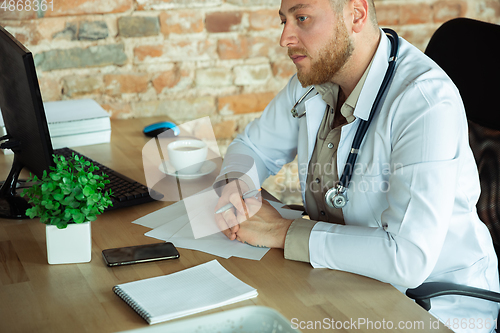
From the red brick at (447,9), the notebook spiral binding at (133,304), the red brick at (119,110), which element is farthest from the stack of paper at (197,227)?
the red brick at (447,9)

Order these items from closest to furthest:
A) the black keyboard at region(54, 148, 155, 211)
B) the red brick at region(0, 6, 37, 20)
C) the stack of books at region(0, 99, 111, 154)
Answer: the black keyboard at region(54, 148, 155, 211) → the stack of books at region(0, 99, 111, 154) → the red brick at region(0, 6, 37, 20)

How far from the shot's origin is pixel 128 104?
2.06m

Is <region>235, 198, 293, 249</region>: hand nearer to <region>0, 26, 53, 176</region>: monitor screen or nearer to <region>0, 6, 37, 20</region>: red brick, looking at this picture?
<region>0, 26, 53, 176</region>: monitor screen

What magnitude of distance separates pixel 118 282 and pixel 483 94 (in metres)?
1.05

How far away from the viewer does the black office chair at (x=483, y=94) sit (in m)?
1.32

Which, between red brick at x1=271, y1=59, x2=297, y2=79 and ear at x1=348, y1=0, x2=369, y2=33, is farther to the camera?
red brick at x1=271, y1=59, x2=297, y2=79

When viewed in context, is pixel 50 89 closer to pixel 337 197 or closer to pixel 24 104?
pixel 24 104

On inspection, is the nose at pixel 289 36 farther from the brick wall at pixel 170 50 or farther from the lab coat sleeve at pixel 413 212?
the brick wall at pixel 170 50

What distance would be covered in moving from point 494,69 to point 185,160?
0.88 meters

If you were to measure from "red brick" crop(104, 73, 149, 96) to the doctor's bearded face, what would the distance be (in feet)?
2.92

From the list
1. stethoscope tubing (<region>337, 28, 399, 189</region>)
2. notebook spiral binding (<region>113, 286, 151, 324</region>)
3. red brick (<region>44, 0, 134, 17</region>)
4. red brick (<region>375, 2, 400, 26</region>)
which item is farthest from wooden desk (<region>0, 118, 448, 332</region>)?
red brick (<region>375, 2, 400, 26</region>)

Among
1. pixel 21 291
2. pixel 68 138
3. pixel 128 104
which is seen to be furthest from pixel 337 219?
pixel 128 104

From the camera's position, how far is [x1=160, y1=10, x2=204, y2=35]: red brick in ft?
6.58

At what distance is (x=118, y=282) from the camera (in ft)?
3.12
